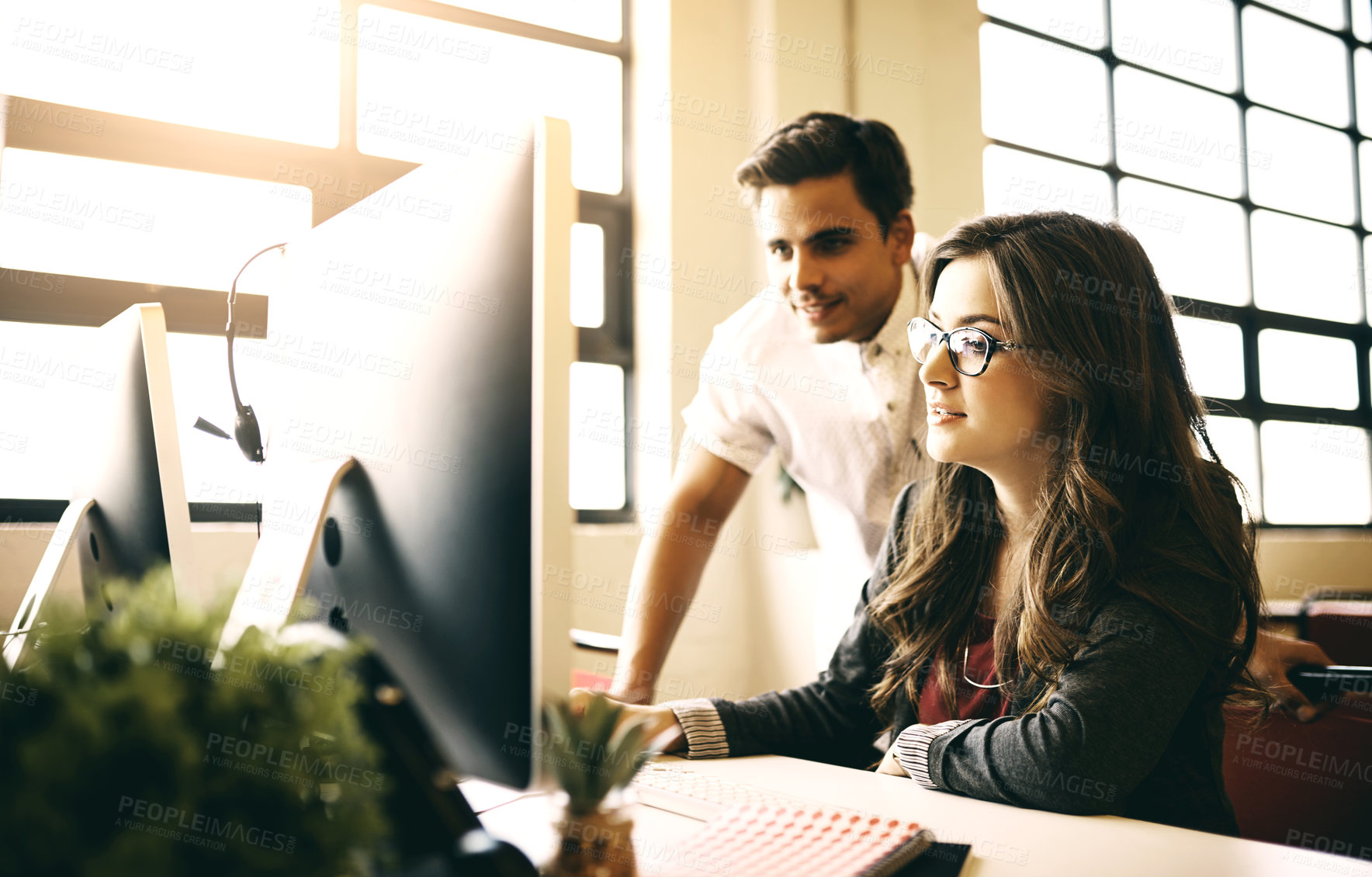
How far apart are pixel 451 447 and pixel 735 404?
4.77 ft

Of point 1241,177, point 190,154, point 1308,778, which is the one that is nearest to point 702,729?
point 1308,778

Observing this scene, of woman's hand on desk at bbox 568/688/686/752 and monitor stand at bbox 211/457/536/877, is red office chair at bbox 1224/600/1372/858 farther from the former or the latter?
monitor stand at bbox 211/457/536/877

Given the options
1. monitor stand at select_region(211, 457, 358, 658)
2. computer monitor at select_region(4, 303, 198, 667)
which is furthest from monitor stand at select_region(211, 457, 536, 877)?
computer monitor at select_region(4, 303, 198, 667)

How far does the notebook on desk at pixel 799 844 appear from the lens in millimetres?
714

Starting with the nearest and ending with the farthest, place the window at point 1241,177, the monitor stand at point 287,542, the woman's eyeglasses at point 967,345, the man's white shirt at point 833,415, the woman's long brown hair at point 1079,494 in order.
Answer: the monitor stand at point 287,542 < the woman's long brown hair at point 1079,494 < the woman's eyeglasses at point 967,345 < the man's white shirt at point 833,415 < the window at point 1241,177

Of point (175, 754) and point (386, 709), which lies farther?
point (386, 709)

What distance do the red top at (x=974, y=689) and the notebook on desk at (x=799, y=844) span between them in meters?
0.51

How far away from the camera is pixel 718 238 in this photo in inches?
132

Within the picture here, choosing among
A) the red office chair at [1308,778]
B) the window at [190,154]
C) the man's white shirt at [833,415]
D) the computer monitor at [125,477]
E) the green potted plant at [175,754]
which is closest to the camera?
the green potted plant at [175,754]

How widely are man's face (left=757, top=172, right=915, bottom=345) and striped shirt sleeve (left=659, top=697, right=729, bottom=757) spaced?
956mm

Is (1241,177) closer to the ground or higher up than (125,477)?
higher up

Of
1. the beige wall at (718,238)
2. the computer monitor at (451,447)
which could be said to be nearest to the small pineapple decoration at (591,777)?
the computer monitor at (451,447)

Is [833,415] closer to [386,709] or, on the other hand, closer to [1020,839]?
[1020,839]

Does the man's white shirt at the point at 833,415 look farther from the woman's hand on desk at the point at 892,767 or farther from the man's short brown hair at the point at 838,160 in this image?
the woman's hand on desk at the point at 892,767
